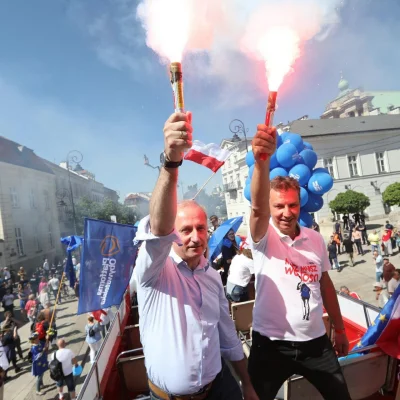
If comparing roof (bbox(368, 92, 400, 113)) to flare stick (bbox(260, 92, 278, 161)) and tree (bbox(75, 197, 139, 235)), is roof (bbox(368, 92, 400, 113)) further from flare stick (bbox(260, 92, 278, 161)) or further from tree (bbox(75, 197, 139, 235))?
flare stick (bbox(260, 92, 278, 161))

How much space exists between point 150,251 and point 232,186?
40554 millimetres

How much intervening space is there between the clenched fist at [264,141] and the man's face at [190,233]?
1.67 ft

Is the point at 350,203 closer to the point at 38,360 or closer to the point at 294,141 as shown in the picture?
the point at 294,141

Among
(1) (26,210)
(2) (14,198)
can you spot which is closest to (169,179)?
(2) (14,198)

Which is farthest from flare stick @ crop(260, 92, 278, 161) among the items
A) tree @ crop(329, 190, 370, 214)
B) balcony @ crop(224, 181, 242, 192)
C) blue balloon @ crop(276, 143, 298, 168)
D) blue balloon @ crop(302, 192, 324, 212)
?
balcony @ crop(224, 181, 242, 192)

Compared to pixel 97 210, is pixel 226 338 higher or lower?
lower

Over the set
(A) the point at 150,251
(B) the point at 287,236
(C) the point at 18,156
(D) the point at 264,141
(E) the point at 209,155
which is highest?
(C) the point at 18,156

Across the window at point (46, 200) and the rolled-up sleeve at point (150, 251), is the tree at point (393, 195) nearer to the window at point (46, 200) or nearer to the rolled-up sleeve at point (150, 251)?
the rolled-up sleeve at point (150, 251)

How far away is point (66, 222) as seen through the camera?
31.1 m

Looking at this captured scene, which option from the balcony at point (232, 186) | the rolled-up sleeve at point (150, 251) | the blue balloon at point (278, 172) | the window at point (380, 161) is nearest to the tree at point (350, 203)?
the window at point (380, 161)

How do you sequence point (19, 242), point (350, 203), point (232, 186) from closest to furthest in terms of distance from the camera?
point (350, 203), point (19, 242), point (232, 186)

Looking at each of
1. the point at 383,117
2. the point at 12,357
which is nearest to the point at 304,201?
the point at 12,357

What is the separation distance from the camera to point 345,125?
114ft

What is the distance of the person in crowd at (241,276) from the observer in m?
4.59
